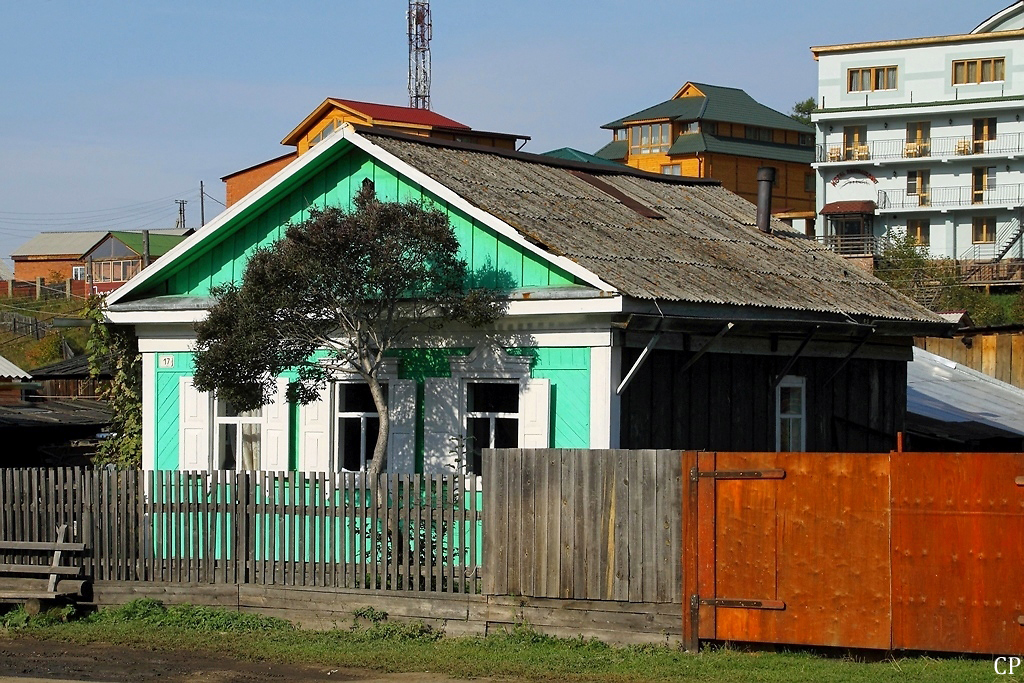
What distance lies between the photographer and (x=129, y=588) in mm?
13875

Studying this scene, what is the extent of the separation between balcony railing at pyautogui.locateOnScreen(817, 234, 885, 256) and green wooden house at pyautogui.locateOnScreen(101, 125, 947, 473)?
4186 centimetres

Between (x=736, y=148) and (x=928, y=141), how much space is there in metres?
14.5

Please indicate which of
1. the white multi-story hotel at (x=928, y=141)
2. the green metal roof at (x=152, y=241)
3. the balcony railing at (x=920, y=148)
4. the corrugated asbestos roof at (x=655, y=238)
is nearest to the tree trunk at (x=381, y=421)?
the corrugated asbestos roof at (x=655, y=238)

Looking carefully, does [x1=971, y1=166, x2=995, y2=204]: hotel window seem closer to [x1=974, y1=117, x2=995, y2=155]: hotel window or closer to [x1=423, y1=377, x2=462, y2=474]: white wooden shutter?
[x1=974, y1=117, x2=995, y2=155]: hotel window

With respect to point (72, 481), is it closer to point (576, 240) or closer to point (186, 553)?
point (186, 553)

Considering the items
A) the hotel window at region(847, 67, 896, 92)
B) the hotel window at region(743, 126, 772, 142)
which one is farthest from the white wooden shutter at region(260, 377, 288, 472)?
the hotel window at region(743, 126, 772, 142)

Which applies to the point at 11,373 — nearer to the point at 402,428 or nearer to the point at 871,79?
the point at 402,428

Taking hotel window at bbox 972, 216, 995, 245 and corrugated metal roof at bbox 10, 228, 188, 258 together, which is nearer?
hotel window at bbox 972, 216, 995, 245

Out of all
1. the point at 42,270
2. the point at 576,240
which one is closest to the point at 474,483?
the point at 576,240

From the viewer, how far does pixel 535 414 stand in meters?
14.6

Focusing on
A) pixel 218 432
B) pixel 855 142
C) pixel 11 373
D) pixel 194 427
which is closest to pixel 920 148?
pixel 855 142

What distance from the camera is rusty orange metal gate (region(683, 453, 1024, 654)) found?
34.9 ft

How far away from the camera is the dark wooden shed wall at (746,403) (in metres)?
15.1

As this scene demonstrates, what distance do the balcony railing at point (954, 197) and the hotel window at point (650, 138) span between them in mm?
16802
